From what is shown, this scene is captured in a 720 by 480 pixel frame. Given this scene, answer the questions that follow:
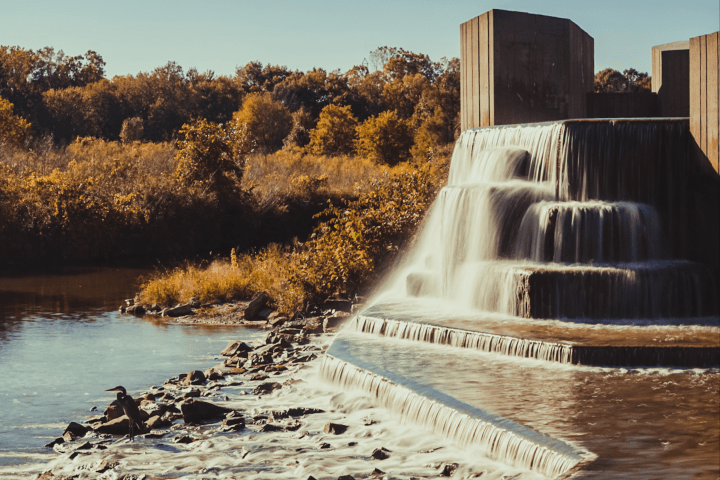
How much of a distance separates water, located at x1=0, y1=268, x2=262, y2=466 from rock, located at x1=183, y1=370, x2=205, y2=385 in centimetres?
54

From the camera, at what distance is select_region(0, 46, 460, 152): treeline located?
5438cm

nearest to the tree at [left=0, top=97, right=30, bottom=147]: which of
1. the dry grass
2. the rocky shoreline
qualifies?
the dry grass

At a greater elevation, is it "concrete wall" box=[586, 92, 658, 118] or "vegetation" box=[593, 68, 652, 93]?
"vegetation" box=[593, 68, 652, 93]

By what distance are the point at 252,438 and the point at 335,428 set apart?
2.99ft

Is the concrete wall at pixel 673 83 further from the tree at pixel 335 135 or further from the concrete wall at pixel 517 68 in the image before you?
the tree at pixel 335 135

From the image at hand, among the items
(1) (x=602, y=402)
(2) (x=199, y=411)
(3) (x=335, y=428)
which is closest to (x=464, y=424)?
(1) (x=602, y=402)

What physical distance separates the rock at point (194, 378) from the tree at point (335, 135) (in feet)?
138

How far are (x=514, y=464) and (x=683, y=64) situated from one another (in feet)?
50.7

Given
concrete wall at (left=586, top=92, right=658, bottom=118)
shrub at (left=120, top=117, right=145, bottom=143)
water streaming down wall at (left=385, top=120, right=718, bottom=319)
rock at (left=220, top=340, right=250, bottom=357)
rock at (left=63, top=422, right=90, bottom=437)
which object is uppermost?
shrub at (left=120, top=117, right=145, bottom=143)

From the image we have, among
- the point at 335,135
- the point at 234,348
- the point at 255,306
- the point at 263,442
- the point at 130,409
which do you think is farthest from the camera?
the point at 335,135

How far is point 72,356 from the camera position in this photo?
45.3 ft

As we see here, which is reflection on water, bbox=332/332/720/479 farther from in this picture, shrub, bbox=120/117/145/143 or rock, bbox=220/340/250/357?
shrub, bbox=120/117/145/143

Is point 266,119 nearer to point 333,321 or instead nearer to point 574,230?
point 333,321

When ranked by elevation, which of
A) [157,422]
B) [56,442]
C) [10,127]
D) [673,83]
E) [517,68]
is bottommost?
[56,442]
